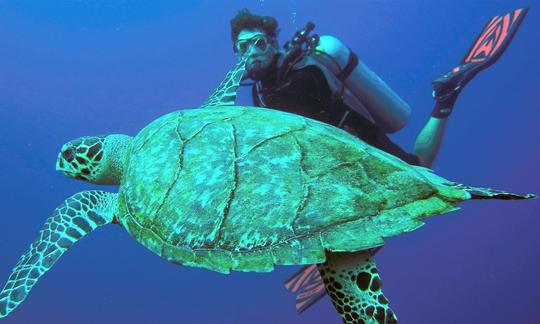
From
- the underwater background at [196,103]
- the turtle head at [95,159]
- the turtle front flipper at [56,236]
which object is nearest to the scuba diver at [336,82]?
the turtle head at [95,159]

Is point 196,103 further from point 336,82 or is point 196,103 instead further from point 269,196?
Answer: point 269,196

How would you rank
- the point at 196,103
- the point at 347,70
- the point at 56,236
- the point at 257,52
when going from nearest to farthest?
1. the point at 56,236
2. the point at 257,52
3. the point at 347,70
4. the point at 196,103

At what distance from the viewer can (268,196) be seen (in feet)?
6.43

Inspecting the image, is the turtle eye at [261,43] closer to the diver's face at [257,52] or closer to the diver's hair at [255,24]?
the diver's face at [257,52]

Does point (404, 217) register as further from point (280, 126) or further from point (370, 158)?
point (280, 126)

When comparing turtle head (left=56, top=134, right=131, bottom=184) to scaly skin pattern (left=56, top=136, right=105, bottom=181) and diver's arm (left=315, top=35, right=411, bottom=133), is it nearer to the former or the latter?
scaly skin pattern (left=56, top=136, right=105, bottom=181)

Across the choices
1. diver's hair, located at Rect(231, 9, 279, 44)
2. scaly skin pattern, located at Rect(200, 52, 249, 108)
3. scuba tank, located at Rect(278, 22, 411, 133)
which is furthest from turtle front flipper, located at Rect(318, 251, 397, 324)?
diver's hair, located at Rect(231, 9, 279, 44)

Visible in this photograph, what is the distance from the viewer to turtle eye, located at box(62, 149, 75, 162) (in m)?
3.41

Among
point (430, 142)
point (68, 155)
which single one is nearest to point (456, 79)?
point (430, 142)

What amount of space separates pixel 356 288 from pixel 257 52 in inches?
145

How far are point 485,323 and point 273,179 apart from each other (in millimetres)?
18857

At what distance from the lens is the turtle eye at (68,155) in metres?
3.41

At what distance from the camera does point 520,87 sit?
2467 centimetres

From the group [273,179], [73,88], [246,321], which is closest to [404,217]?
[273,179]
